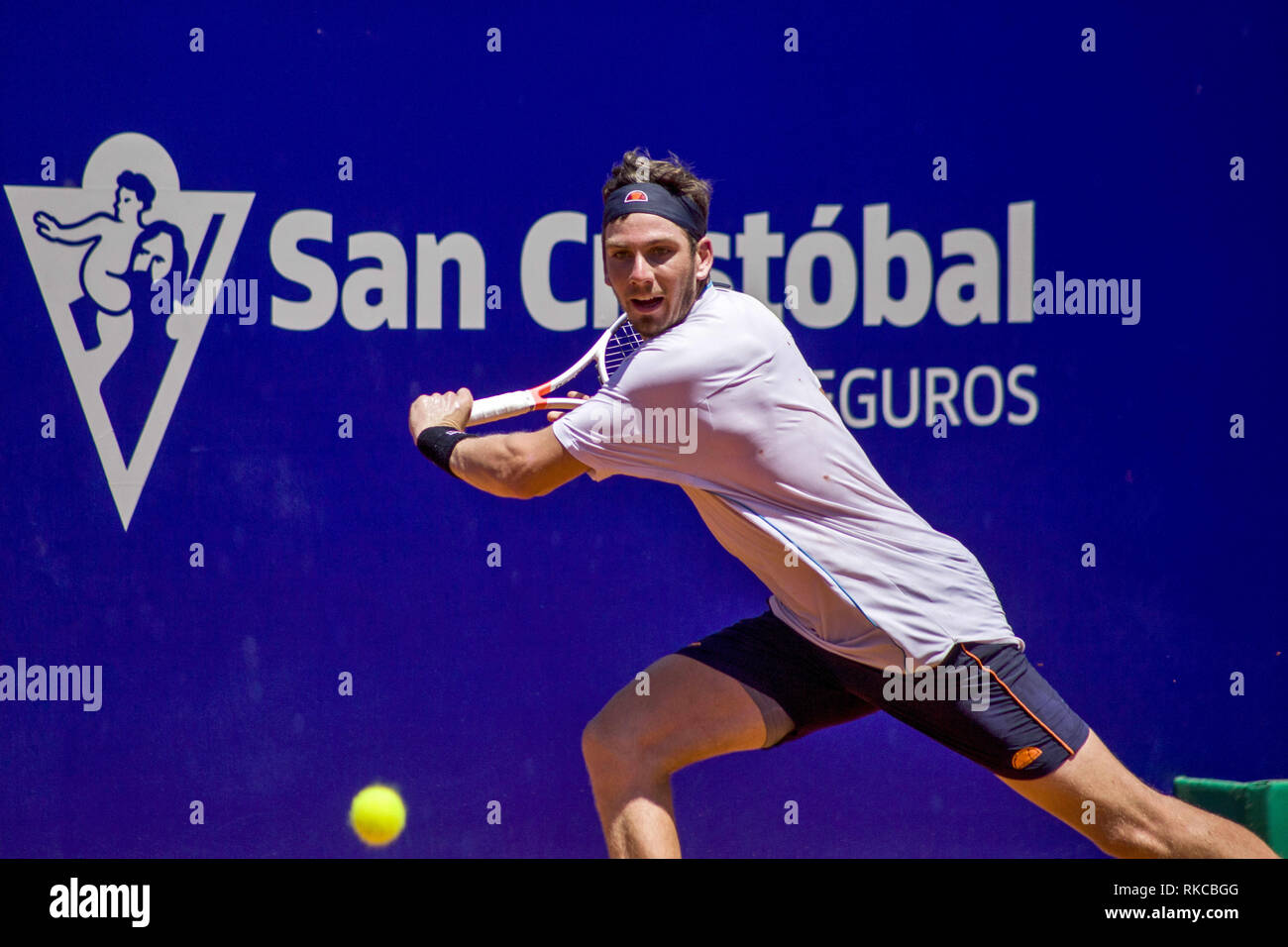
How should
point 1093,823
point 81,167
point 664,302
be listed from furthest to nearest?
point 81,167 < point 664,302 < point 1093,823

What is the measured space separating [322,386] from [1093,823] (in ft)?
7.81

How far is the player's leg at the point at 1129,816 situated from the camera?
2699 mm

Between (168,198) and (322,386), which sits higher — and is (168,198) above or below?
above

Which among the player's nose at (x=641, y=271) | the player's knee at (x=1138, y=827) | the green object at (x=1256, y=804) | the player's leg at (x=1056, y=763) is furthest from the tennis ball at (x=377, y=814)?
the green object at (x=1256, y=804)

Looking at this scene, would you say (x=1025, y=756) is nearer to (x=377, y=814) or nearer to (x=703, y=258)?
(x=703, y=258)

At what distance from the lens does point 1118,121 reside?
12.6 ft

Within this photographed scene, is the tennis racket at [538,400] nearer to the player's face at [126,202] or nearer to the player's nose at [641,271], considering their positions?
the player's nose at [641,271]

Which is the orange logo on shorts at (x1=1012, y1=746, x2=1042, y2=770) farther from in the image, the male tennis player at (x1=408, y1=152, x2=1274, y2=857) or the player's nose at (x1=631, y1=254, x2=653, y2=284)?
the player's nose at (x1=631, y1=254, x2=653, y2=284)

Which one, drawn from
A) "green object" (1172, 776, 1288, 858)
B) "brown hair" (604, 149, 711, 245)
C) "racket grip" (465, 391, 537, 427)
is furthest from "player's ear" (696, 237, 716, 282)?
"green object" (1172, 776, 1288, 858)

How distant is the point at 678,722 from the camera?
2848mm

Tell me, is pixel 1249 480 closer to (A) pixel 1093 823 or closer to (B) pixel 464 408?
(A) pixel 1093 823

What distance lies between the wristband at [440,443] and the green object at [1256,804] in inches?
92.1

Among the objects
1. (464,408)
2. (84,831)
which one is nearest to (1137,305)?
(464,408)

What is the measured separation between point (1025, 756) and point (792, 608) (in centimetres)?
58
